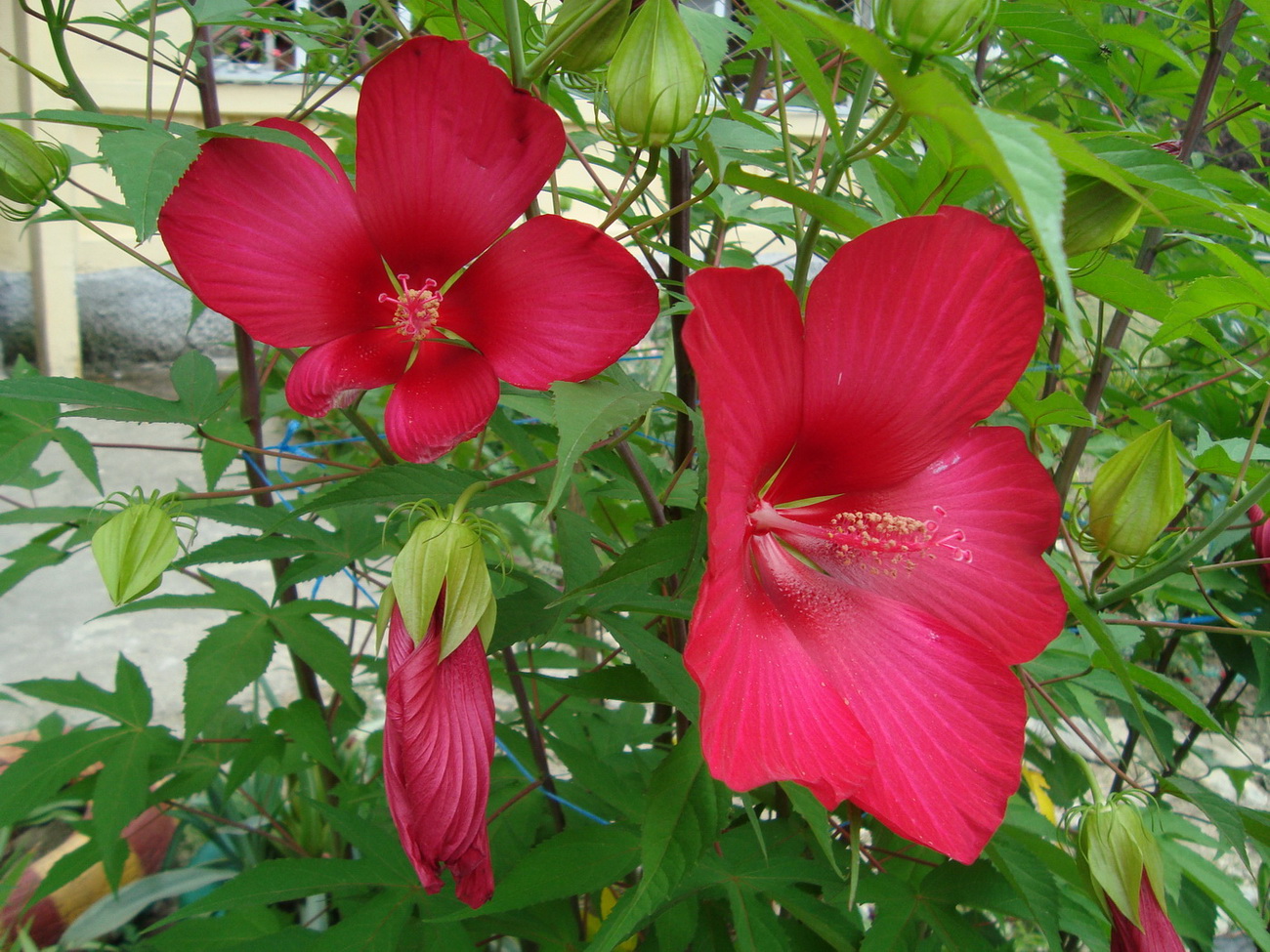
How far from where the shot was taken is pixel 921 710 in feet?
1.14

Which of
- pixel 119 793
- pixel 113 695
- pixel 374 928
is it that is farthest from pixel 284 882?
pixel 113 695

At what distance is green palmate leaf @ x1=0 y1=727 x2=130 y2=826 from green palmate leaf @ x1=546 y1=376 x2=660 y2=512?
67 cm

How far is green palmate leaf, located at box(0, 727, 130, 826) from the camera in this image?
708 mm

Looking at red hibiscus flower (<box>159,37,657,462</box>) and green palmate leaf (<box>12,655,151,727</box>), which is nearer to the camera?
red hibiscus flower (<box>159,37,657,462</box>)

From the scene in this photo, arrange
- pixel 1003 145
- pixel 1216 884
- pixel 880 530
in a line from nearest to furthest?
pixel 1003 145 → pixel 880 530 → pixel 1216 884

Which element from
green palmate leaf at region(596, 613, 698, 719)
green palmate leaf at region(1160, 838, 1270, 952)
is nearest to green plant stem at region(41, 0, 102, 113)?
green palmate leaf at region(596, 613, 698, 719)

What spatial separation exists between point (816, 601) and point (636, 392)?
0.46 feet

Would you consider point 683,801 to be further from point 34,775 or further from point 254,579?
point 254,579

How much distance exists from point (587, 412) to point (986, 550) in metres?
0.20

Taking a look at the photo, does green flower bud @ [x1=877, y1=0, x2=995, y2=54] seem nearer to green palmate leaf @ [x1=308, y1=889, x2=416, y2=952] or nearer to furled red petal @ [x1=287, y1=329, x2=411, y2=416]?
furled red petal @ [x1=287, y1=329, x2=411, y2=416]

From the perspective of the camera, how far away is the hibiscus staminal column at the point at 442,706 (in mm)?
337

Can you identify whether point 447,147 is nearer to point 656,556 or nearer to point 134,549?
point 656,556

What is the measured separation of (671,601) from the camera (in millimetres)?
409

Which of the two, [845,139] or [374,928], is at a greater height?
[845,139]
